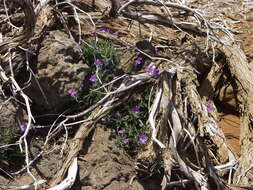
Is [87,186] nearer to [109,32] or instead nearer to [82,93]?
[82,93]

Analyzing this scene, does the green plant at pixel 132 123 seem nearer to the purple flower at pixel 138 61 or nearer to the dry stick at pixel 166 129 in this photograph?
the dry stick at pixel 166 129

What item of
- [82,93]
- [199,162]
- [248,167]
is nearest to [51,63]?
[82,93]

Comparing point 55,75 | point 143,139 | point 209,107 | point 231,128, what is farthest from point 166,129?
point 231,128

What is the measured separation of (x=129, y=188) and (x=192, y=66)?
5.04 feet

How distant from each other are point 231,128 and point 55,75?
6.50 feet

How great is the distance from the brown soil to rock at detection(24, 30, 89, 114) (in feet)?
5.29

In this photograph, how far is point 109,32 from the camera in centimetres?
485

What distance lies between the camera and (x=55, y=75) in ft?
13.2

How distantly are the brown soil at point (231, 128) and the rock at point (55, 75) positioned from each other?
5.29ft

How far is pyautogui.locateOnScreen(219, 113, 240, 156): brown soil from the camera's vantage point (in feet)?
15.9

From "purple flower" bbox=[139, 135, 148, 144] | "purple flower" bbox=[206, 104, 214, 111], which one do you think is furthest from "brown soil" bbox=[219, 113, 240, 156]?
"purple flower" bbox=[139, 135, 148, 144]

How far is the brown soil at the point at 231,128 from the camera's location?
483cm

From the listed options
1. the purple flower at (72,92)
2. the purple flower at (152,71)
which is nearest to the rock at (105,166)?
the purple flower at (72,92)

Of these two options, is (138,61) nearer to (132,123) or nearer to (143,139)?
(132,123)
